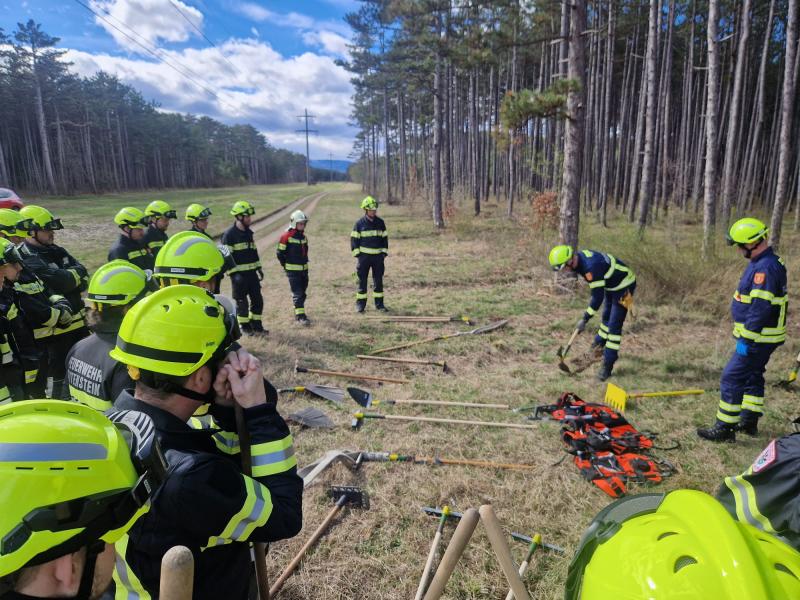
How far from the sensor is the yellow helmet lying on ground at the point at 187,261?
4125 mm

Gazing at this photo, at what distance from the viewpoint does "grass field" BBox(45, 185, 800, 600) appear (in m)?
3.23

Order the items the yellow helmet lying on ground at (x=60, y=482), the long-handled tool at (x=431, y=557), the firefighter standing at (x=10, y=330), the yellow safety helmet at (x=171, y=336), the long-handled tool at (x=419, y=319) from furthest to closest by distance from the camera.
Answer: the long-handled tool at (x=419, y=319) < the firefighter standing at (x=10, y=330) < the long-handled tool at (x=431, y=557) < the yellow safety helmet at (x=171, y=336) < the yellow helmet lying on ground at (x=60, y=482)

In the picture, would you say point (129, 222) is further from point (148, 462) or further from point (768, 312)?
point (768, 312)

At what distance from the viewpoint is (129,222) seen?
257 inches

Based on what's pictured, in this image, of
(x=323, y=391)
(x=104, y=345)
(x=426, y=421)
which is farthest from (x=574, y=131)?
(x=104, y=345)

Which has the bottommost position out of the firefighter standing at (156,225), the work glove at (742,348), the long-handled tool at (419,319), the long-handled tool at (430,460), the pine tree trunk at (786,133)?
the long-handled tool at (430,460)

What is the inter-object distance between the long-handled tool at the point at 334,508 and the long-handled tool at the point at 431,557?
0.69 meters

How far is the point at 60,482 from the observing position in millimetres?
877

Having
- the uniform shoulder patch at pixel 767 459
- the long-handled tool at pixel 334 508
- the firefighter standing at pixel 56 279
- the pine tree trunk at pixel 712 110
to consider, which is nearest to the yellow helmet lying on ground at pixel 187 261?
the firefighter standing at pixel 56 279

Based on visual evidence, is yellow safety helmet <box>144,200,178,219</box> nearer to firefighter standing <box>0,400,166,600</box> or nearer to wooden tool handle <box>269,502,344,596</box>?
wooden tool handle <box>269,502,344,596</box>

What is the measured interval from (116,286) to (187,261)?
42.4 inches

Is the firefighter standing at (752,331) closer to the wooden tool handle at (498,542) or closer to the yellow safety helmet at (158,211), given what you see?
the wooden tool handle at (498,542)

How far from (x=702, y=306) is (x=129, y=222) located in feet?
33.5

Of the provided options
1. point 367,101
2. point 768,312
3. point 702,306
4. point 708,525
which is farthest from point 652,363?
point 367,101
